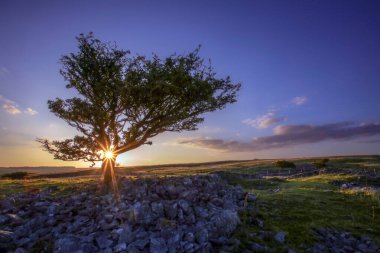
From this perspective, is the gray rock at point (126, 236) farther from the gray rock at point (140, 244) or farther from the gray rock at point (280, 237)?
the gray rock at point (280, 237)

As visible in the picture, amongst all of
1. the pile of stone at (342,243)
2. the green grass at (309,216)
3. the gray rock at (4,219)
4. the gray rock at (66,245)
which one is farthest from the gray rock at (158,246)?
the gray rock at (4,219)

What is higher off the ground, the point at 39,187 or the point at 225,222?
the point at 39,187

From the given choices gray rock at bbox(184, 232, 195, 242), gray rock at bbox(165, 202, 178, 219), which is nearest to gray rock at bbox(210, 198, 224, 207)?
gray rock at bbox(165, 202, 178, 219)

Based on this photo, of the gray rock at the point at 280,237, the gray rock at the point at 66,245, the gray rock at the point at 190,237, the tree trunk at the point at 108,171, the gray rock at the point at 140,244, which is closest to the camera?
the gray rock at the point at 66,245

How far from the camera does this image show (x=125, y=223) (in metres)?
12.4

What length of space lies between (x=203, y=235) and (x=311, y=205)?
10.8 meters

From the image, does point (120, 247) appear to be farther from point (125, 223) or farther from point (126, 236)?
point (125, 223)

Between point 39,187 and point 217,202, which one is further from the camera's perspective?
point 39,187

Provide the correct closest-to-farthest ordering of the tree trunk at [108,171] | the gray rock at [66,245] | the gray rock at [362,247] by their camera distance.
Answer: the gray rock at [66,245] < the gray rock at [362,247] < the tree trunk at [108,171]

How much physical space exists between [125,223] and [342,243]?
32.6 ft

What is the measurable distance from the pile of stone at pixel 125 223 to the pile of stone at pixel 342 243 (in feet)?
13.0

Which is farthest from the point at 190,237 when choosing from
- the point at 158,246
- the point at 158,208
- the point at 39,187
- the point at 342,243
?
the point at 39,187

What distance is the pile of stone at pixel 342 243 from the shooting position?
493 inches

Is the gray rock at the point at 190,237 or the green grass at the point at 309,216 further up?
the gray rock at the point at 190,237
